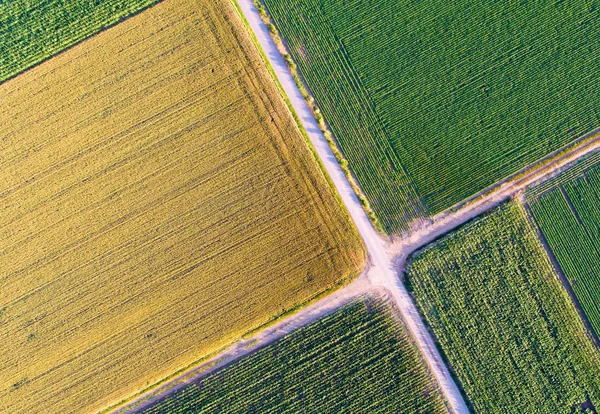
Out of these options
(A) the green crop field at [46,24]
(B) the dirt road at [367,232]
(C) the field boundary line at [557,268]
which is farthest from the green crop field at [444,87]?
(A) the green crop field at [46,24]

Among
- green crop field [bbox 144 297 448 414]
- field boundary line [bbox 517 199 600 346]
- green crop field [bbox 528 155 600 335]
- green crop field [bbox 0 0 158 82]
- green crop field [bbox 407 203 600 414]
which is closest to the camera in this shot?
green crop field [bbox 407 203 600 414]

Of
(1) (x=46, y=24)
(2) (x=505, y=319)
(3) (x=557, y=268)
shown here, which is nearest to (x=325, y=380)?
(2) (x=505, y=319)

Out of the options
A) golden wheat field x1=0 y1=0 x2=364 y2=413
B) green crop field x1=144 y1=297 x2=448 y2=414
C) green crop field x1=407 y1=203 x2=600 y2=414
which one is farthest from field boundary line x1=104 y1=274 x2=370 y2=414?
green crop field x1=407 y1=203 x2=600 y2=414

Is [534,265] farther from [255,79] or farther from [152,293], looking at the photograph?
[152,293]

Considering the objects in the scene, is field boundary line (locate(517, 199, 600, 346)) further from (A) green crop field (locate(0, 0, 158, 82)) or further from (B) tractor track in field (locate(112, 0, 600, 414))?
(A) green crop field (locate(0, 0, 158, 82))

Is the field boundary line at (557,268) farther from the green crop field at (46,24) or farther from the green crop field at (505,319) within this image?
the green crop field at (46,24)
